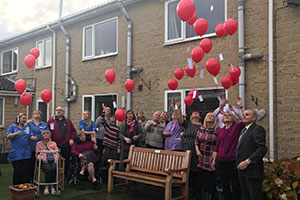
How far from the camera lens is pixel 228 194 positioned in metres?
5.36

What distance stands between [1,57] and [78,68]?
22.8ft

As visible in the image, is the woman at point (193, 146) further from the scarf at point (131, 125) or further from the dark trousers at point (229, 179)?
the scarf at point (131, 125)

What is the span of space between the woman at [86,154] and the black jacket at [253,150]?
360 centimetres

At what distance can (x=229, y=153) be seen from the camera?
516 cm

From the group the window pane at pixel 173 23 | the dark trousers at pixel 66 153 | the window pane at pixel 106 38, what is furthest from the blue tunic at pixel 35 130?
the window pane at pixel 106 38

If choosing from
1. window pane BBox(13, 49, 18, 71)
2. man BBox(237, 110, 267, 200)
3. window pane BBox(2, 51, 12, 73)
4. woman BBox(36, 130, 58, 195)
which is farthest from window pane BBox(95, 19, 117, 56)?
man BBox(237, 110, 267, 200)

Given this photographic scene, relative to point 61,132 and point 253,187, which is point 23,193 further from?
point 253,187

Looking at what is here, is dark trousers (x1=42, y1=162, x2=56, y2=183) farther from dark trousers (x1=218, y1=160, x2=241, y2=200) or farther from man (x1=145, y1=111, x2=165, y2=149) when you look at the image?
dark trousers (x1=218, y1=160, x2=241, y2=200)

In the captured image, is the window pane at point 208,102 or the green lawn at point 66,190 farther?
the window pane at point 208,102

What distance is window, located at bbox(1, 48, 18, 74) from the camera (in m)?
15.8

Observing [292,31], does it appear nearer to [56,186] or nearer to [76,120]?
[56,186]

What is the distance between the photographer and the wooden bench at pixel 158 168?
5586 millimetres

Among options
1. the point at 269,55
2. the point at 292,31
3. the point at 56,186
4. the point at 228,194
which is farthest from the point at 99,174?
the point at 292,31

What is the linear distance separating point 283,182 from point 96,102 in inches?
302
